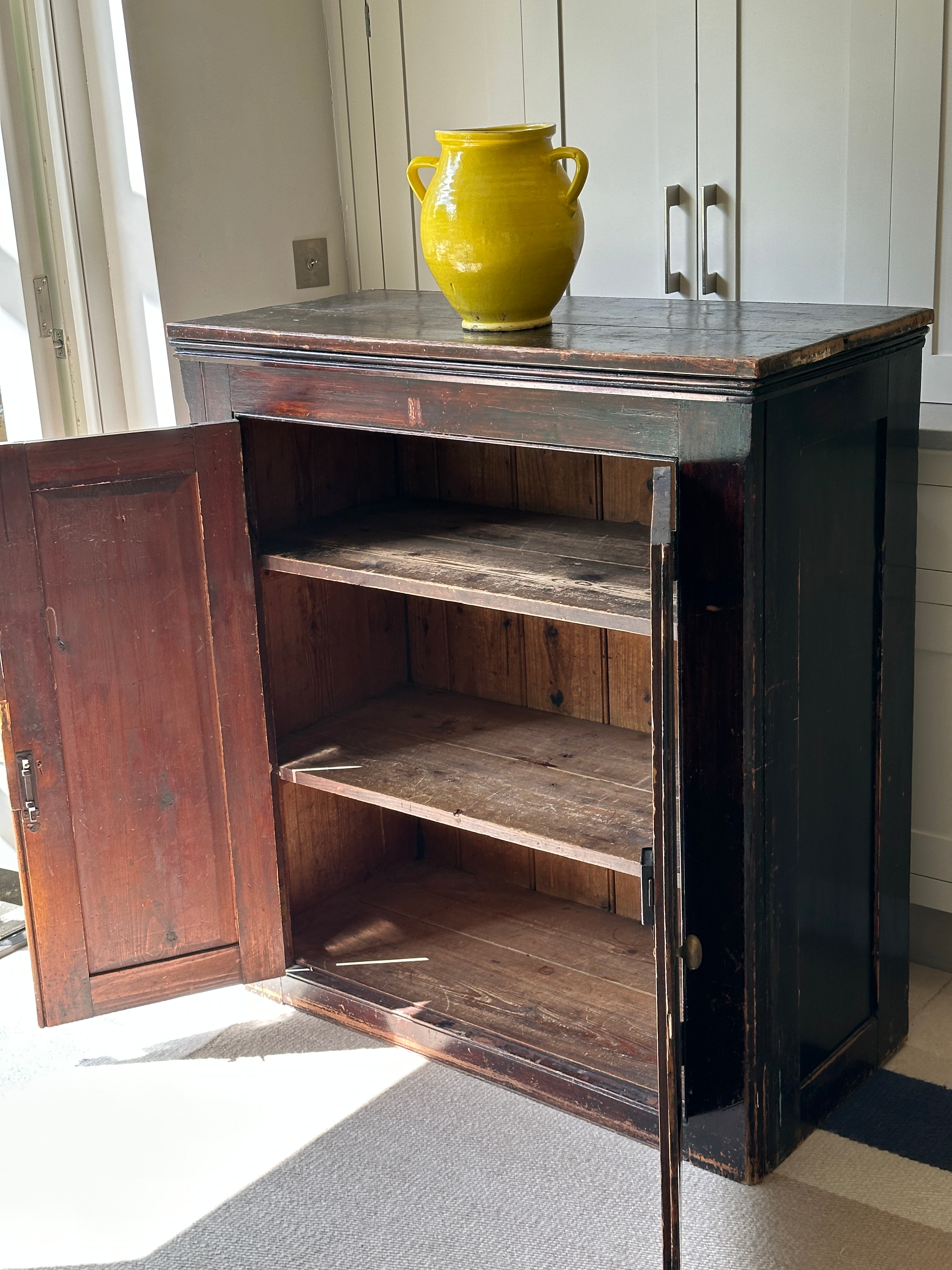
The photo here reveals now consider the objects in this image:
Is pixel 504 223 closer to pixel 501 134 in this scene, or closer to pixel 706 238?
pixel 501 134

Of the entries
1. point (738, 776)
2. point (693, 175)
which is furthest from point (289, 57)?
point (738, 776)

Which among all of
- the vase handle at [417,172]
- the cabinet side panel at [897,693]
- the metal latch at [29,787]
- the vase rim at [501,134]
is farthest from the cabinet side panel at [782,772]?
the metal latch at [29,787]

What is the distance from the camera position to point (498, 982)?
2314 millimetres

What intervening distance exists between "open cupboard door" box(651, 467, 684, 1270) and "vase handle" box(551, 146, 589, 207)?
558mm

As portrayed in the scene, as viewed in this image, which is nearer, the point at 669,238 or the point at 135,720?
the point at 135,720

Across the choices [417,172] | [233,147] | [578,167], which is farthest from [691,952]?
[233,147]

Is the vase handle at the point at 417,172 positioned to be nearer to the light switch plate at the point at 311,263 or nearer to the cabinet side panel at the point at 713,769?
the cabinet side panel at the point at 713,769

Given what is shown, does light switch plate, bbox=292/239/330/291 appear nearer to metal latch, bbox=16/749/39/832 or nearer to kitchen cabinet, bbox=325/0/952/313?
kitchen cabinet, bbox=325/0/952/313

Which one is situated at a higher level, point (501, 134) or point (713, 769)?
point (501, 134)

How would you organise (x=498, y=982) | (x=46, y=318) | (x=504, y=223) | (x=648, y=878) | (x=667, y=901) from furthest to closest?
(x=46, y=318) < (x=498, y=982) < (x=504, y=223) < (x=648, y=878) < (x=667, y=901)

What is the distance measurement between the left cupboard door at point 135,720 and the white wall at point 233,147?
57 cm

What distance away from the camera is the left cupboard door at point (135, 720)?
6.78 feet

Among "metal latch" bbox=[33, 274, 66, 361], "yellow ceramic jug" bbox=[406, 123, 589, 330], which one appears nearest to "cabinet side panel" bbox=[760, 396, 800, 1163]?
"yellow ceramic jug" bbox=[406, 123, 589, 330]

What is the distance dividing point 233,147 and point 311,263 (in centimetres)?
28
